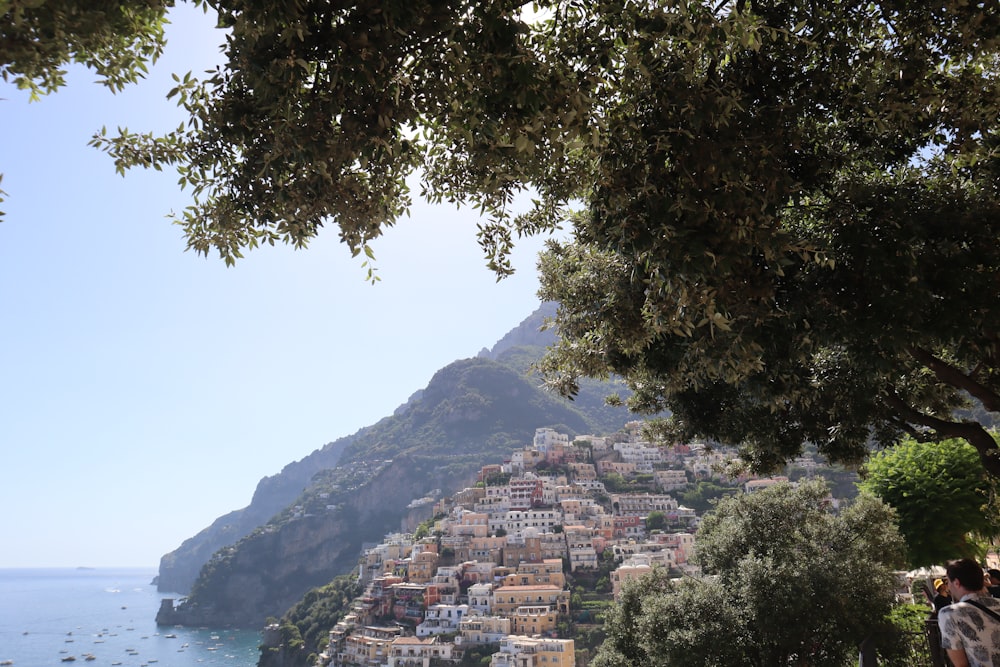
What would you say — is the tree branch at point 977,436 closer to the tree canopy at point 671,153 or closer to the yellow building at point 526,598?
the tree canopy at point 671,153

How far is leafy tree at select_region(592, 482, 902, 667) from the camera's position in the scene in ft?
37.8

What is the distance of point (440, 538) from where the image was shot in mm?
75062

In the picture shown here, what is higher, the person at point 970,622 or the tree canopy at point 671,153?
the tree canopy at point 671,153

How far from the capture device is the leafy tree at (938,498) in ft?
36.6

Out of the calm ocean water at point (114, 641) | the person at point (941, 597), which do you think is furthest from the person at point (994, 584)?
the calm ocean water at point (114, 641)

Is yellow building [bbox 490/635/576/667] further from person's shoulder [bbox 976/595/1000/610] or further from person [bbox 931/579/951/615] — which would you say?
person's shoulder [bbox 976/595/1000/610]

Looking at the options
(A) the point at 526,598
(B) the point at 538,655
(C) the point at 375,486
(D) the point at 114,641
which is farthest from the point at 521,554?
(D) the point at 114,641

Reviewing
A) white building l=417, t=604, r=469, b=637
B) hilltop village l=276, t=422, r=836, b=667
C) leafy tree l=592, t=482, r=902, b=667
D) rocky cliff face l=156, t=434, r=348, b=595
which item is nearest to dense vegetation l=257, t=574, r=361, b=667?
hilltop village l=276, t=422, r=836, b=667

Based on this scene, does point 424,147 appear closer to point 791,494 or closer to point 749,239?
point 749,239

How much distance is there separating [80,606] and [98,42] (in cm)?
19110

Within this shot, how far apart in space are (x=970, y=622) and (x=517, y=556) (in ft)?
225

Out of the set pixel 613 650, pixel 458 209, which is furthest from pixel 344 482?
pixel 458 209

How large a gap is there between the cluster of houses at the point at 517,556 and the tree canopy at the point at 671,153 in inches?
1388

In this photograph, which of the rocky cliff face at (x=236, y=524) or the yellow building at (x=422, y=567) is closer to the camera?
the yellow building at (x=422, y=567)
